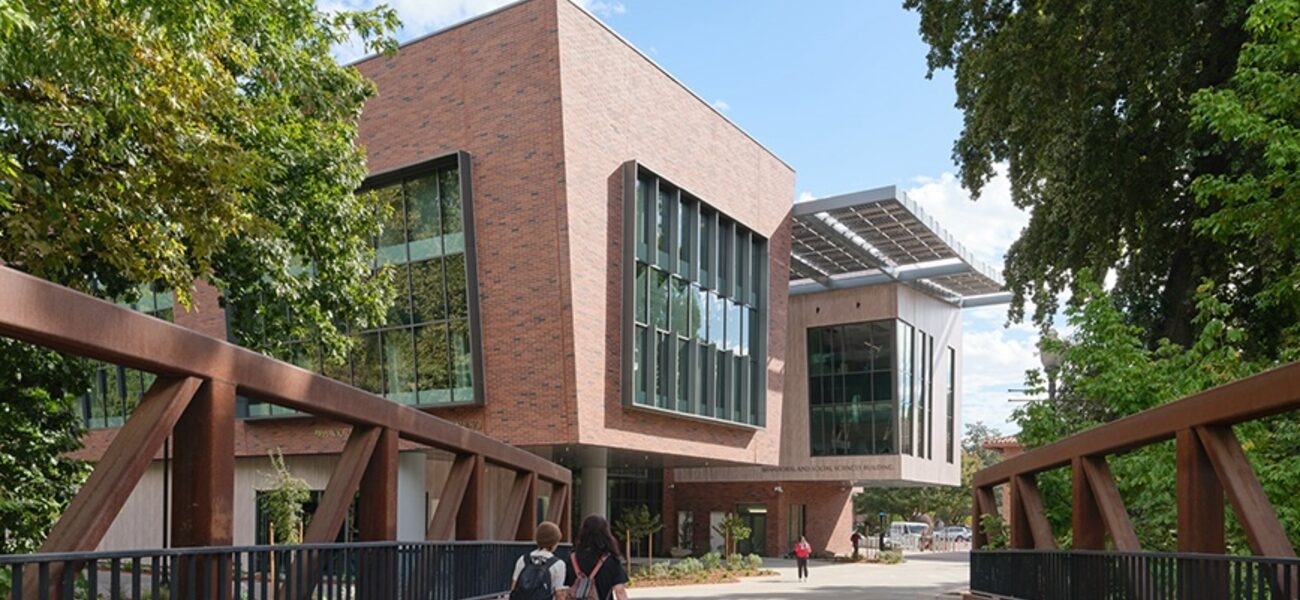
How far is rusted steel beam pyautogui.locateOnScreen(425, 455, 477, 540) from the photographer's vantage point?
9539 mm

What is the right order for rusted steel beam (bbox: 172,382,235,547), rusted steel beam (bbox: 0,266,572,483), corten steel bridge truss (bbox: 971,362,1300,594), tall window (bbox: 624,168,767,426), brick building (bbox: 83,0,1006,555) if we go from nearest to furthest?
rusted steel beam (bbox: 0,266,572,483), rusted steel beam (bbox: 172,382,235,547), corten steel bridge truss (bbox: 971,362,1300,594), brick building (bbox: 83,0,1006,555), tall window (bbox: 624,168,767,426)

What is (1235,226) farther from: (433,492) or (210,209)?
(433,492)

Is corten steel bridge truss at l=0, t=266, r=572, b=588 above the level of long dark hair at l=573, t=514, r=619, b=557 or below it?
above

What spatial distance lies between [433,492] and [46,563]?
1224 inches

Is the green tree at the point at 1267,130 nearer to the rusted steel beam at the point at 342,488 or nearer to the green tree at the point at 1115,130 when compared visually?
the green tree at the point at 1115,130

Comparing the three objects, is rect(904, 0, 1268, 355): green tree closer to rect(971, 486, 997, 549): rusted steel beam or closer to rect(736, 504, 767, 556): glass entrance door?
rect(971, 486, 997, 549): rusted steel beam

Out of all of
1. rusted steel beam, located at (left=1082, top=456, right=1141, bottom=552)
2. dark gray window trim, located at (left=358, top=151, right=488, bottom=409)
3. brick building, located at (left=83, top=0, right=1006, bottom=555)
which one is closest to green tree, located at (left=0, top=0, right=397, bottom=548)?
brick building, located at (left=83, top=0, right=1006, bottom=555)

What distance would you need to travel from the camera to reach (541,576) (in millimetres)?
7852

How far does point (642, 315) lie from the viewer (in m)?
29.9

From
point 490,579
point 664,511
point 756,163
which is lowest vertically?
point 664,511

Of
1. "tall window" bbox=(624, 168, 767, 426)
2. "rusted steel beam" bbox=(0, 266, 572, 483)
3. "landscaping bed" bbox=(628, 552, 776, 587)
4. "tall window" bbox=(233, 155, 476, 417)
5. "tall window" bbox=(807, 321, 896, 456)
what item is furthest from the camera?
"tall window" bbox=(807, 321, 896, 456)

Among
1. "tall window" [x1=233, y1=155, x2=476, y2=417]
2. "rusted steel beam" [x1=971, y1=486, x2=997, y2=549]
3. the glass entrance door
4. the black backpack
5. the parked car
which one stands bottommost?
the parked car

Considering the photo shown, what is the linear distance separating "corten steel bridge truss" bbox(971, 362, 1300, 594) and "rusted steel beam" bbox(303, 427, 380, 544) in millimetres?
4907

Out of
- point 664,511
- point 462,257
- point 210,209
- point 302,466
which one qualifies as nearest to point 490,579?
point 210,209
